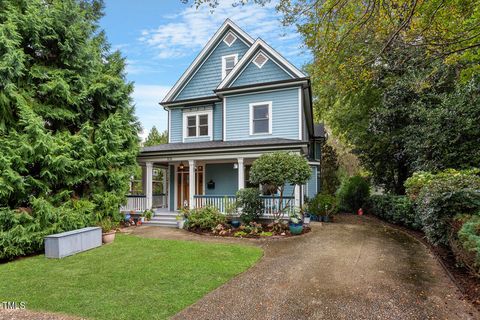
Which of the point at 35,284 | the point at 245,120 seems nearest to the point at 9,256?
the point at 35,284

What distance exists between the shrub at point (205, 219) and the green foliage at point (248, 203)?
3.01 ft

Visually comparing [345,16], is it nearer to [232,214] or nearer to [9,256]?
[232,214]

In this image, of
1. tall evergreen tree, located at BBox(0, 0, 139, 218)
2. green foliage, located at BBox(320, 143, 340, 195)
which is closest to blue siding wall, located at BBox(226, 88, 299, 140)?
tall evergreen tree, located at BBox(0, 0, 139, 218)

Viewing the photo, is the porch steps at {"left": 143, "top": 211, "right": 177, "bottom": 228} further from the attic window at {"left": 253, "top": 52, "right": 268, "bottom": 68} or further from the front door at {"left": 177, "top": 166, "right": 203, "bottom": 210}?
the attic window at {"left": 253, "top": 52, "right": 268, "bottom": 68}

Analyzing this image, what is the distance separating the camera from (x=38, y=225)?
753 cm

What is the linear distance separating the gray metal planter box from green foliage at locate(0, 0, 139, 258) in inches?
31.3

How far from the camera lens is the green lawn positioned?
413cm

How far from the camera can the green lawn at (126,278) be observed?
13.5 feet

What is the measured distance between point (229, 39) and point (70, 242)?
12.2 metres

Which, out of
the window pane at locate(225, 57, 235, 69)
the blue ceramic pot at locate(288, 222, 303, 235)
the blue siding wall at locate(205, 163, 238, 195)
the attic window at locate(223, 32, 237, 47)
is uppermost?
the attic window at locate(223, 32, 237, 47)

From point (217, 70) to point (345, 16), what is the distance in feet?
29.5

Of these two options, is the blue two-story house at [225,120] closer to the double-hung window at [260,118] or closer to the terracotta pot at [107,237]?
the double-hung window at [260,118]

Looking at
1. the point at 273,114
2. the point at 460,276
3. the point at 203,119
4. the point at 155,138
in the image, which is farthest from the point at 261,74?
the point at 155,138

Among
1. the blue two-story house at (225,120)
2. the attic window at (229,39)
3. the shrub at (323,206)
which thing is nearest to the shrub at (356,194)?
the shrub at (323,206)
